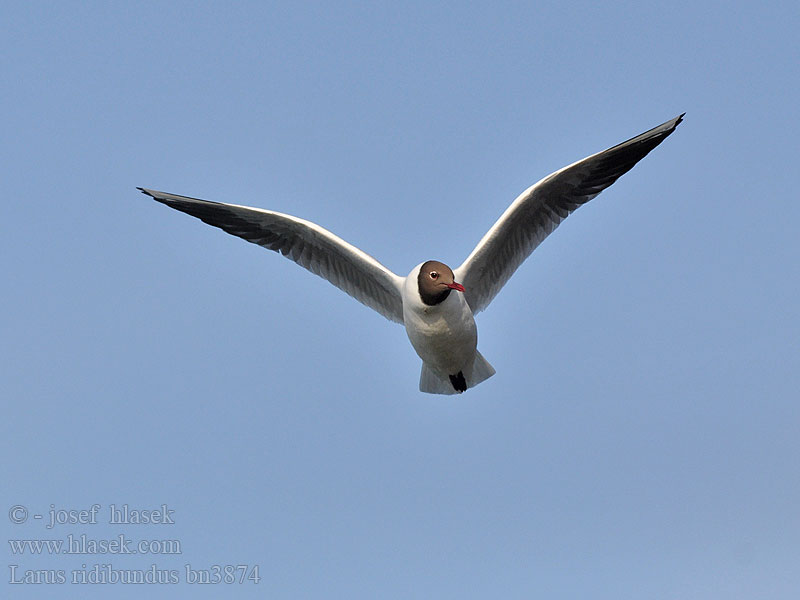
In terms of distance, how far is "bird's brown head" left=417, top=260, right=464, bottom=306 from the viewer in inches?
525

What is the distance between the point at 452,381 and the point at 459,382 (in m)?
0.09

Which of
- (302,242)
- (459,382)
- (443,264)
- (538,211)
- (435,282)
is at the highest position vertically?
(302,242)

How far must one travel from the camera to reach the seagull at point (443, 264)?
44.9 ft

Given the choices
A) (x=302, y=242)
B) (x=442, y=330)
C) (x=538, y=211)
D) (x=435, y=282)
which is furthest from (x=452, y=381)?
(x=302, y=242)

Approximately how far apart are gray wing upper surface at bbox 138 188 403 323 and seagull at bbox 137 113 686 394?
0.04 feet

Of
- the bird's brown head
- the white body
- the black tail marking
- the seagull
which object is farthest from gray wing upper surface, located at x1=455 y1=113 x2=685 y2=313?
the black tail marking

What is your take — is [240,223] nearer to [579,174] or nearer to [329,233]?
[329,233]

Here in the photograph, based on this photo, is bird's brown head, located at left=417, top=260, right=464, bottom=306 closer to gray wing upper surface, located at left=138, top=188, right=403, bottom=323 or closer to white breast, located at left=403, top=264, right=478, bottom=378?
white breast, located at left=403, top=264, right=478, bottom=378

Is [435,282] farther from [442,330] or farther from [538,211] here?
[538,211]

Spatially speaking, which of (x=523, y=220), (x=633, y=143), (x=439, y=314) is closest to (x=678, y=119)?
(x=633, y=143)

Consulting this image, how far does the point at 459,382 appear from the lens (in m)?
14.7

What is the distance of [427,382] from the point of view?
49.5ft

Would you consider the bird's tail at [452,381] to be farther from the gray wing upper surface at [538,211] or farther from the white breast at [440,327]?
the gray wing upper surface at [538,211]

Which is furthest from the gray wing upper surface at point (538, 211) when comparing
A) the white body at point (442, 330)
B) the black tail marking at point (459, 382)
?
the black tail marking at point (459, 382)
